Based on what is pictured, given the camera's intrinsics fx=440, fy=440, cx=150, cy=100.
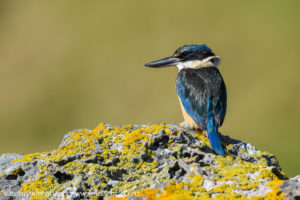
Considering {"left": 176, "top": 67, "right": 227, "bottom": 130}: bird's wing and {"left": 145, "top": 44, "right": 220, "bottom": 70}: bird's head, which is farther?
{"left": 145, "top": 44, "right": 220, "bottom": 70}: bird's head

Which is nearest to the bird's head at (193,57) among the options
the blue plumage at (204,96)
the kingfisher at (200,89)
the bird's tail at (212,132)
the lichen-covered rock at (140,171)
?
the kingfisher at (200,89)

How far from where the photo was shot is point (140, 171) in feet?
8.86

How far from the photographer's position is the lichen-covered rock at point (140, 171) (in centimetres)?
232

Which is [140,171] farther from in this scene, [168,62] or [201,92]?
[168,62]

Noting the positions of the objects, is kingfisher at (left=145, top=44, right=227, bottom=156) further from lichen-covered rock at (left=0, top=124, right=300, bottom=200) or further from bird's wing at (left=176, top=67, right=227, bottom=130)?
lichen-covered rock at (left=0, top=124, right=300, bottom=200)

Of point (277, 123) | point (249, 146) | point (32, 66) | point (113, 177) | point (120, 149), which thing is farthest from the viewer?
point (32, 66)

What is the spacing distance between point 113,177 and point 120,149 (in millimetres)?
307

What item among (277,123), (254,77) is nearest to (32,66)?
(254,77)

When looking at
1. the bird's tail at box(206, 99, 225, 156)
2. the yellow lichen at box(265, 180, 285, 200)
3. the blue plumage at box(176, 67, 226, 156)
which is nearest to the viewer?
the yellow lichen at box(265, 180, 285, 200)

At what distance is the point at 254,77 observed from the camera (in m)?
10.6

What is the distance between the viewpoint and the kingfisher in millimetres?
3932

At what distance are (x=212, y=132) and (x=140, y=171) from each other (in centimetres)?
102

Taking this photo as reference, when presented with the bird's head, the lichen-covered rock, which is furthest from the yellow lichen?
the bird's head

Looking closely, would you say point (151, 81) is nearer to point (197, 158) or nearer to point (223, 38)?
point (223, 38)
